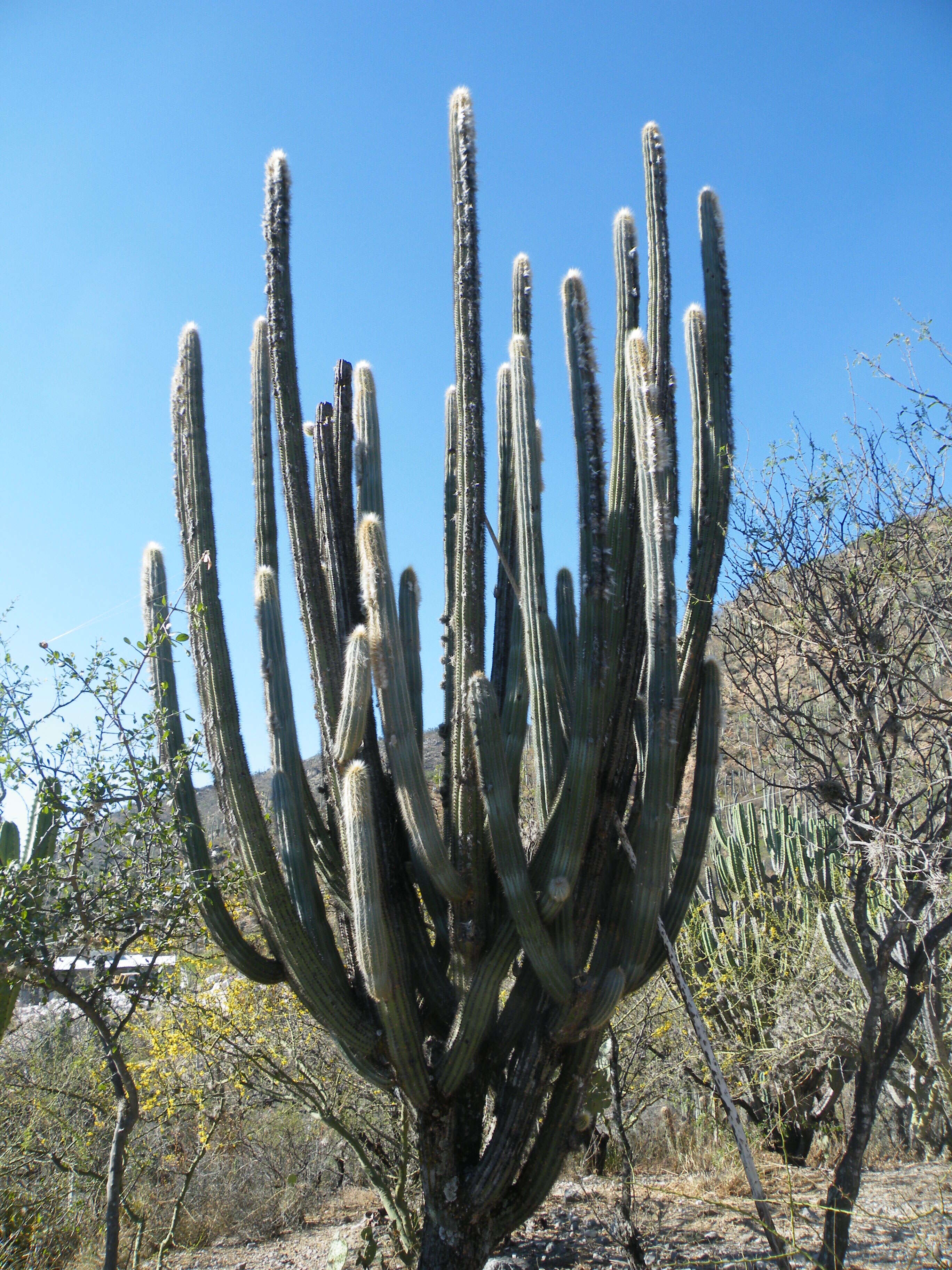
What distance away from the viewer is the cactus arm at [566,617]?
456 centimetres

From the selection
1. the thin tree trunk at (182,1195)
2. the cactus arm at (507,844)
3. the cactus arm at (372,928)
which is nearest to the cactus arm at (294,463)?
the cactus arm at (372,928)

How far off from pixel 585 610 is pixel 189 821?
6.95 ft

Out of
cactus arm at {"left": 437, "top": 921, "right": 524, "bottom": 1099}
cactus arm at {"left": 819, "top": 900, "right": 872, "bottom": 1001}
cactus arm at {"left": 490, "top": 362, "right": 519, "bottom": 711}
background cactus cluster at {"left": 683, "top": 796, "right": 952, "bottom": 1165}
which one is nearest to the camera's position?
cactus arm at {"left": 437, "top": 921, "right": 524, "bottom": 1099}

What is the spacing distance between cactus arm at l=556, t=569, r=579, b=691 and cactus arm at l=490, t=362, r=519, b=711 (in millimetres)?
293

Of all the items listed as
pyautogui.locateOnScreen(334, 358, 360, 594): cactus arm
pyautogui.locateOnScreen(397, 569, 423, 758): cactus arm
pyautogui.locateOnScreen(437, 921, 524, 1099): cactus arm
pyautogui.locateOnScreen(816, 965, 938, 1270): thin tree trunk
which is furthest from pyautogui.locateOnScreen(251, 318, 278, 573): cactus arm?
pyautogui.locateOnScreen(816, 965, 938, 1270): thin tree trunk

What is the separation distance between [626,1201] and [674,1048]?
3.24 m

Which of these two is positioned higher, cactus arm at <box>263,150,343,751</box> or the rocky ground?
cactus arm at <box>263,150,343,751</box>

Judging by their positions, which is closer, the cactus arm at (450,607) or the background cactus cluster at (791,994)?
the cactus arm at (450,607)

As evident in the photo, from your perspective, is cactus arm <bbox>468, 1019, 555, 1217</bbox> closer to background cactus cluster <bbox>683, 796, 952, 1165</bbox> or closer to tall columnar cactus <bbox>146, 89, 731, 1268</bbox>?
tall columnar cactus <bbox>146, 89, 731, 1268</bbox>

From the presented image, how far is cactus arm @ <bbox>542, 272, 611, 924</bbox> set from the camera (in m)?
3.67

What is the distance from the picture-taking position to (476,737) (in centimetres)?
366

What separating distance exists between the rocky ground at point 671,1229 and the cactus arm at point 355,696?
133 inches

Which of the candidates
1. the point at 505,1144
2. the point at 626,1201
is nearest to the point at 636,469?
the point at 505,1144

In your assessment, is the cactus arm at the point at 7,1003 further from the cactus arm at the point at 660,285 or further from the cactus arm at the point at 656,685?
the cactus arm at the point at 660,285
